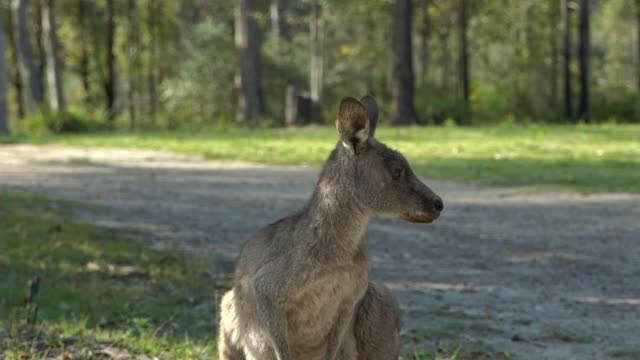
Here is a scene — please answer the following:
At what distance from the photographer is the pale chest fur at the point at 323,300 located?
4.39 metres

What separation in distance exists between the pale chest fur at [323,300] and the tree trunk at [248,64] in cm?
3335

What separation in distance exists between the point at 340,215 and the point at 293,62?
139ft

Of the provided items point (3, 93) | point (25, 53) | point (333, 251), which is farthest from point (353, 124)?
point (25, 53)

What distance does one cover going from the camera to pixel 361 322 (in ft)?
15.7

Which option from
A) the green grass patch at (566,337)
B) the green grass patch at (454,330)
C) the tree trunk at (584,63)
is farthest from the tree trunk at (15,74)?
the green grass patch at (566,337)

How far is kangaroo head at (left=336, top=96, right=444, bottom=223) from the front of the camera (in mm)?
4273

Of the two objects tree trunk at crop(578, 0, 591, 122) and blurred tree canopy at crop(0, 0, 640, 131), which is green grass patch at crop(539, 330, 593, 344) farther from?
tree trunk at crop(578, 0, 591, 122)

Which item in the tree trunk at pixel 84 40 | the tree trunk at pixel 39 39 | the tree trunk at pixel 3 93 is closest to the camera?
the tree trunk at pixel 3 93

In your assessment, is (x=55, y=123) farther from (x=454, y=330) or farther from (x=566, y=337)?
(x=566, y=337)

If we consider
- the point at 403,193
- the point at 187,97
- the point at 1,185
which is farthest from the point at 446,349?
the point at 187,97

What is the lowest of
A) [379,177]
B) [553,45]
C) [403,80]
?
[403,80]

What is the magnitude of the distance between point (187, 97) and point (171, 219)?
106 feet

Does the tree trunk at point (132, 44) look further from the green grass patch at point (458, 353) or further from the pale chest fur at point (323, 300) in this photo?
the pale chest fur at point (323, 300)

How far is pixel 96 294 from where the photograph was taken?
29.0ft
